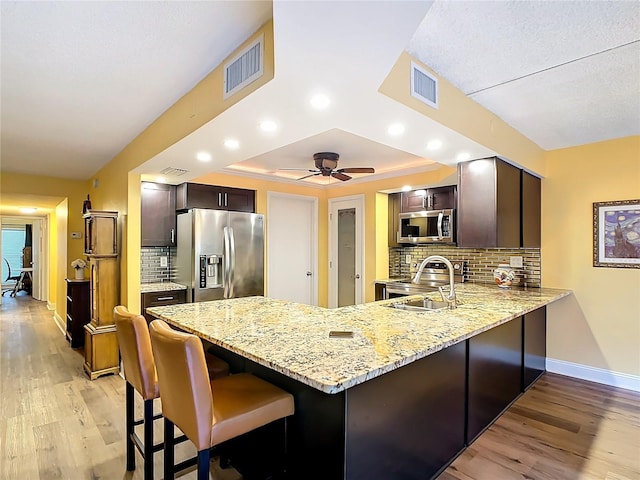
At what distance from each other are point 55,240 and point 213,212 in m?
5.52

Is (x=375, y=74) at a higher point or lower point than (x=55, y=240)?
higher

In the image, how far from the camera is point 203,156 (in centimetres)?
304

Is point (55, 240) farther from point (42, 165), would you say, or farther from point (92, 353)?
point (92, 353)

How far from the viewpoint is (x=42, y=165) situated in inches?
179

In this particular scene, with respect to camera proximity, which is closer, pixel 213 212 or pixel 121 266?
pixel 121 266

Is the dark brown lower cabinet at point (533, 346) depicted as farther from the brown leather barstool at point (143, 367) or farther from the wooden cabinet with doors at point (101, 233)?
the wooden cabinet with doors at point (101, 233)

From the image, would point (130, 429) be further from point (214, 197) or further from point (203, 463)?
point (214, 197)

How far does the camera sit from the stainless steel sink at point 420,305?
2.68 metres

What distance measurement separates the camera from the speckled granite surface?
1.31 meters

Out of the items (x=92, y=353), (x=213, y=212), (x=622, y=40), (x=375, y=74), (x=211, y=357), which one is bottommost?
(x=92, y=353)

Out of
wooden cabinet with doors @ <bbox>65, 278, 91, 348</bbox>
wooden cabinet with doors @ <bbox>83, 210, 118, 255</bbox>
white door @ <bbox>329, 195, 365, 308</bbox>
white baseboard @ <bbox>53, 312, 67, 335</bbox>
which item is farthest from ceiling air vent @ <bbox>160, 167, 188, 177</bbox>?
white baseboard @ <bbox>53, 312, 67, 335</bbox>

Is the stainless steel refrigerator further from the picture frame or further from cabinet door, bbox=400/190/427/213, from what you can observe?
the picture frame

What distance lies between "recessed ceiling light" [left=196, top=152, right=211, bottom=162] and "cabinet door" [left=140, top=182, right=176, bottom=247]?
4.66ft

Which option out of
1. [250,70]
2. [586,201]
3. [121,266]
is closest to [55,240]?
[121,266]
